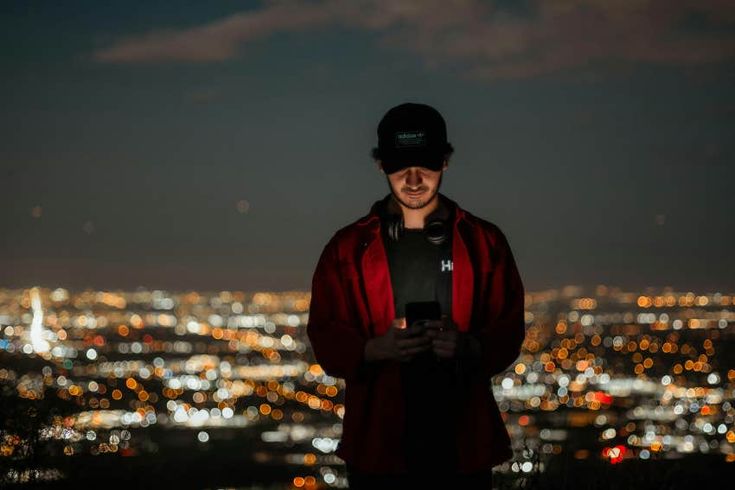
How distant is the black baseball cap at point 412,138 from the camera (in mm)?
3605

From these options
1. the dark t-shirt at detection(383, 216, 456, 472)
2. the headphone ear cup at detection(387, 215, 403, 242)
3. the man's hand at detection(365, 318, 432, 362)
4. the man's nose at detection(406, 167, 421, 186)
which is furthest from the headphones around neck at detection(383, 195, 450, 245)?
the man's hand at detection(365, 318, 432, 362)

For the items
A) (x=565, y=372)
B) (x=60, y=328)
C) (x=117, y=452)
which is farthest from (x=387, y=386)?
(x=60, y=328)

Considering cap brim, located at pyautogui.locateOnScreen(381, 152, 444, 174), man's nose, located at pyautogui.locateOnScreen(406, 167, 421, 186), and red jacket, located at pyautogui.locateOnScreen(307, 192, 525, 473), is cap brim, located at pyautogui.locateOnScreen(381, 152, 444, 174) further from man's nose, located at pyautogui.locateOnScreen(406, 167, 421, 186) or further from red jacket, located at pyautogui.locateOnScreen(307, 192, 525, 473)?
red jacket, located at pyautogui.locateOnScreen(307, 192, 525, 473)

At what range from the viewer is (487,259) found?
3637mm

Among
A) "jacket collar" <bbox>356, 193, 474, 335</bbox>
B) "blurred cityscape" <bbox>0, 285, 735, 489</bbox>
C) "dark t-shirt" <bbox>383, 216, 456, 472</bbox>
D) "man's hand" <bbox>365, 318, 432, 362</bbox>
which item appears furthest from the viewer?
"blurred cityscape" <bbox>0, 285, 735, 489</bbox>

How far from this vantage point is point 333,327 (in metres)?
3.58

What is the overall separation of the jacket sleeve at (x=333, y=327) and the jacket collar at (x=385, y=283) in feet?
0.32

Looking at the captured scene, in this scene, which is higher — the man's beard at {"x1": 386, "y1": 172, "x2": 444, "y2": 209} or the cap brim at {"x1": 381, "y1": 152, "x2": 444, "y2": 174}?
the cap brim at {"x1": 381, "y1": 152, "x2": 444, "y2": 174}

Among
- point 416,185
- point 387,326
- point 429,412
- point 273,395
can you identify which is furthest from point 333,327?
point 273,395

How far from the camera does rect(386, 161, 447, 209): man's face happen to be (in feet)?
11.9

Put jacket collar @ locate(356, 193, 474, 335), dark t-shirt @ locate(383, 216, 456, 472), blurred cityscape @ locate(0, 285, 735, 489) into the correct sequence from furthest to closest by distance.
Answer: blurred cityscape @ locate(0, 285, 735, 489) < jacket collar @ locate(356, 193, 474, 335) < dark t-shirt @ locate(383, 216, 456, 472)

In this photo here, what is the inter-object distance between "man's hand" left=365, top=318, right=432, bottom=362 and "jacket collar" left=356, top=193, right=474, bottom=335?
0.50 ft

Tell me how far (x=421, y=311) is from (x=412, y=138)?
609mm

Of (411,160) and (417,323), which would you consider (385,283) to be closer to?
(417,323)
